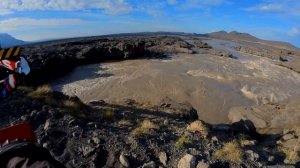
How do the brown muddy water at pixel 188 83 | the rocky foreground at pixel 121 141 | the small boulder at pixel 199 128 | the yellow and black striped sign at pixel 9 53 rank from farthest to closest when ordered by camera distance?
the brown muddy water at pixel 188 83 → the small boulder at pixel 199 128 → the rocky foreground at pixel 121 141 → the yellow and black striped sign at pixel 9 53

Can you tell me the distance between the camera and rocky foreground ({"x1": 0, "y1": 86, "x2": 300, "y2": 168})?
943cm

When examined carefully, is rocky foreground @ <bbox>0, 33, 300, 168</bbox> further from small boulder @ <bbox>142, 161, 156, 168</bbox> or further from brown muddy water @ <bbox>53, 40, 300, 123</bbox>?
brown muddy water @ <bbox>53, 40, 300, 123</bbox>

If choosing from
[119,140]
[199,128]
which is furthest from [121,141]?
[199,128]

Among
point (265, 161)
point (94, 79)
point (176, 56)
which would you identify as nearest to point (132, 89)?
point (94, 79)

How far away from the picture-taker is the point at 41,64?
3219cm

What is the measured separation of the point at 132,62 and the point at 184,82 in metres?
8.04

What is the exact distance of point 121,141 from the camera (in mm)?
10133

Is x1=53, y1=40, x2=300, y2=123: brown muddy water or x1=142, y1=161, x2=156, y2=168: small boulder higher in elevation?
x1=142, y1=161, x2=156, y2=168: small boulder

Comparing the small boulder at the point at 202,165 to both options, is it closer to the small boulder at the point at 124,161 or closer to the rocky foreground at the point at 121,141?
the rocky foreground at the point at 121,141

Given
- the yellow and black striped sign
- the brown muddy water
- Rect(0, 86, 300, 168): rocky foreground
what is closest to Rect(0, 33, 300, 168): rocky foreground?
Rect(0, 86, 300, 168): rocky foreground

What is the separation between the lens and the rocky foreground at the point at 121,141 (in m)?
9.43

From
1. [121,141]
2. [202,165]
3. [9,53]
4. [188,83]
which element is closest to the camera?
[9,53]

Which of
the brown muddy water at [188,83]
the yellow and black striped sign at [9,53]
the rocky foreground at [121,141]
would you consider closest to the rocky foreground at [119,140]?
the rocky foreground at [121,141]

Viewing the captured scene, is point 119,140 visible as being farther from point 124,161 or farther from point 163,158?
point 163,158
